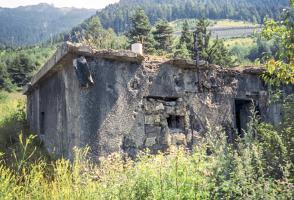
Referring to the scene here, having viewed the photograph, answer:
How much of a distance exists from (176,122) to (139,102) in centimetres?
103

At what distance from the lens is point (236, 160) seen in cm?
567

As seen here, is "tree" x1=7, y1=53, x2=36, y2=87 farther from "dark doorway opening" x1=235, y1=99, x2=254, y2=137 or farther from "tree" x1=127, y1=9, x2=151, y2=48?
"dark doorway opening" x1=235, y1=99, x2=254, y2=137

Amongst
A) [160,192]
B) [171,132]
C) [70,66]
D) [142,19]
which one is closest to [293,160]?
[160,192]

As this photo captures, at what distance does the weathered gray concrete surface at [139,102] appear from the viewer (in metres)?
8.24

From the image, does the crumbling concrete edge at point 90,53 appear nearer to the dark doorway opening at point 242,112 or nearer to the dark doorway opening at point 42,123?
the dark doorway opening at point 42,123

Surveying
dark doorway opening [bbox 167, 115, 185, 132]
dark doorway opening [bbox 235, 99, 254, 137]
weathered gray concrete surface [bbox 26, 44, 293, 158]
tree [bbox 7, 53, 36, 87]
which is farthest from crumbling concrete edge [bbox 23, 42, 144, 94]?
tree [bbox 7, 53, 36, 87]

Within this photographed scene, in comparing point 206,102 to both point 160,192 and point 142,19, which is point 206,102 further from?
point 142,19

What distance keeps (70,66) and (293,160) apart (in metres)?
4.40

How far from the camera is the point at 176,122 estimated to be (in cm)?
920

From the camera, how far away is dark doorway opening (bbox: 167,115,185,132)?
9117mm

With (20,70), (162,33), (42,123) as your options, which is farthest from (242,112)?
(20,70)

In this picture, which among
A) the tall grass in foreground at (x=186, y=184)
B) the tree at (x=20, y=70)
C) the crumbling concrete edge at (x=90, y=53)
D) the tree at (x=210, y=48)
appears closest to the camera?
the tall grass in foreground at (x=186, y=184)

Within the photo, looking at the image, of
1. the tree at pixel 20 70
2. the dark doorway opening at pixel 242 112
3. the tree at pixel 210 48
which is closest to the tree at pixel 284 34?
the dark doorway opening at pixel 242 112

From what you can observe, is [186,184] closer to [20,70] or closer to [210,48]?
[210,48]
